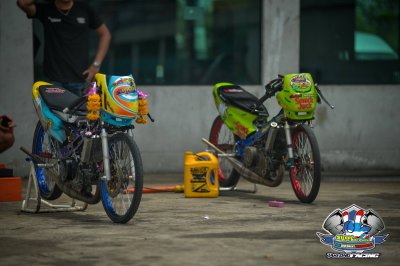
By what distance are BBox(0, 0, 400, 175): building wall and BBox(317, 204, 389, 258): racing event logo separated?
198 inches

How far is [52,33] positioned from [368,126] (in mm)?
5271

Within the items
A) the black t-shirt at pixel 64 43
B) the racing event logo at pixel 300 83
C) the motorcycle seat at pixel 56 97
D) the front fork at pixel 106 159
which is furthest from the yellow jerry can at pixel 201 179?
the front fork at pixel 106 159

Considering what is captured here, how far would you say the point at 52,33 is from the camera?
41.3 ft

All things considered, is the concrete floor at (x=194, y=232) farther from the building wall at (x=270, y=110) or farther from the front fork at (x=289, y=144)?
the building wall at (x=270, y=110)

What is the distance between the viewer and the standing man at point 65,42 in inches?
493

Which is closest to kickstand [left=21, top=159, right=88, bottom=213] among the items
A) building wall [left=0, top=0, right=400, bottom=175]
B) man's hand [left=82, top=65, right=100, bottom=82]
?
man's hand [left=82, top=65, right=100, bottom=82]

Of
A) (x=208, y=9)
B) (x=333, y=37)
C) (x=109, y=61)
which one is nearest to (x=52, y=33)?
(x=109, y=61)

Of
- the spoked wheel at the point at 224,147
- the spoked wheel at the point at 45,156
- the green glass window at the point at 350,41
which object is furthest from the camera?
the green glass window at the point at 350,41

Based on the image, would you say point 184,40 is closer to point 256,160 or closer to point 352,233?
point 256,160

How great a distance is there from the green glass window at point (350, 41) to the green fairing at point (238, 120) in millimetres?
3088

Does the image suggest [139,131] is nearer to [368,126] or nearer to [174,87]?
[174,87]

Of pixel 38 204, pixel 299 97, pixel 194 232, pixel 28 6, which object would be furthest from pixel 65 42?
pixel 194 232

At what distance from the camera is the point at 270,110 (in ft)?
50.2

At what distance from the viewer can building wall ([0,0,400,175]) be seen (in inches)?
566
